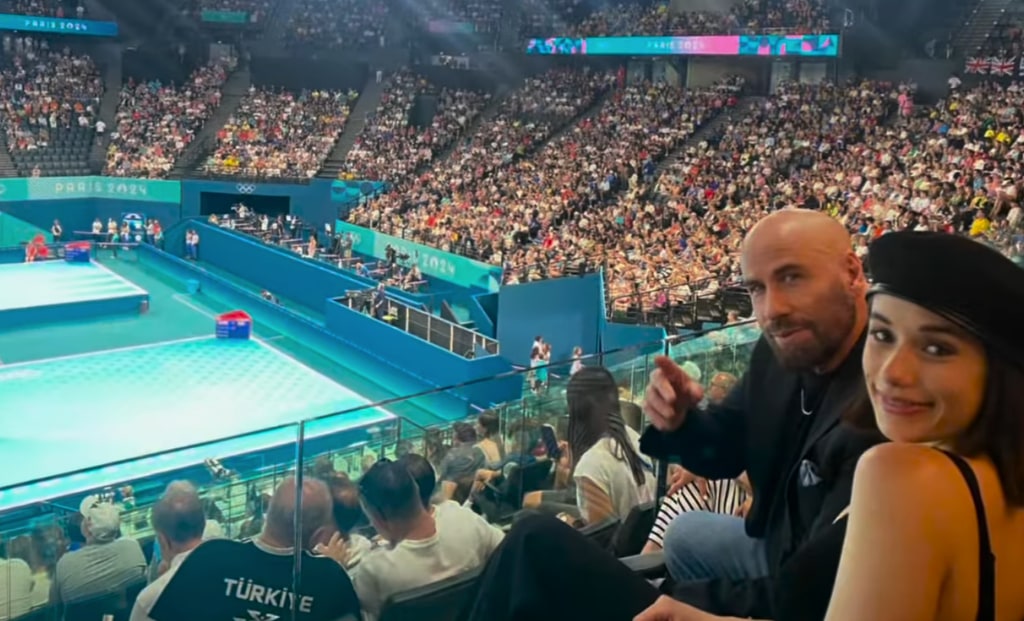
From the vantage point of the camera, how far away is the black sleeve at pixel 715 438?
8.63ft

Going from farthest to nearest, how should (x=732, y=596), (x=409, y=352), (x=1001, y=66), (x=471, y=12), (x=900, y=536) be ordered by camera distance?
(x=471, y=12) < (x=1001, y=66) < (x=409, y=352) < (x=732, y=596) < (x=900, y=536)

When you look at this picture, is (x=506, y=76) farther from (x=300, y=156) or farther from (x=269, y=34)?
(x=269, y=34)

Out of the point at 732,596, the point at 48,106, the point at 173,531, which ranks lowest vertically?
the point at 173,531

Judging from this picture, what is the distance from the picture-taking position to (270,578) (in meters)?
3.43

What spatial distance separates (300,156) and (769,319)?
101 feet

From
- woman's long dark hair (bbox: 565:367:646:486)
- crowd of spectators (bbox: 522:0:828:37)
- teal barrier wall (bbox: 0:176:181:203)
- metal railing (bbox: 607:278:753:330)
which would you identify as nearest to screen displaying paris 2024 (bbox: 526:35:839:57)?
crowd of spectators (bbox: 522:0:828:37)

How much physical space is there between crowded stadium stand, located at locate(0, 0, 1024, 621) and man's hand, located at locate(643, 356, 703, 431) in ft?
0.05

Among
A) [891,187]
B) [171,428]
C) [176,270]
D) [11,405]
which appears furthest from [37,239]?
[891,187]

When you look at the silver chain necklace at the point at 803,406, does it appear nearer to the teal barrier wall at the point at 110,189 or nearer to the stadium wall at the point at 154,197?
the stadium wall at the point at 154,197

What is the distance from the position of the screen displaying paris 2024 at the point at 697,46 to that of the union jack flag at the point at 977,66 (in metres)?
2.80

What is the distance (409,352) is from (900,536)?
1671 centimetres

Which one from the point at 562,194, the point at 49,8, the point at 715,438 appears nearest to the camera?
the point at 715,438

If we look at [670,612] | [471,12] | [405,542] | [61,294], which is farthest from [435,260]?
[670,612]

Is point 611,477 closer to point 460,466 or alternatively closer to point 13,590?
point 460,466
